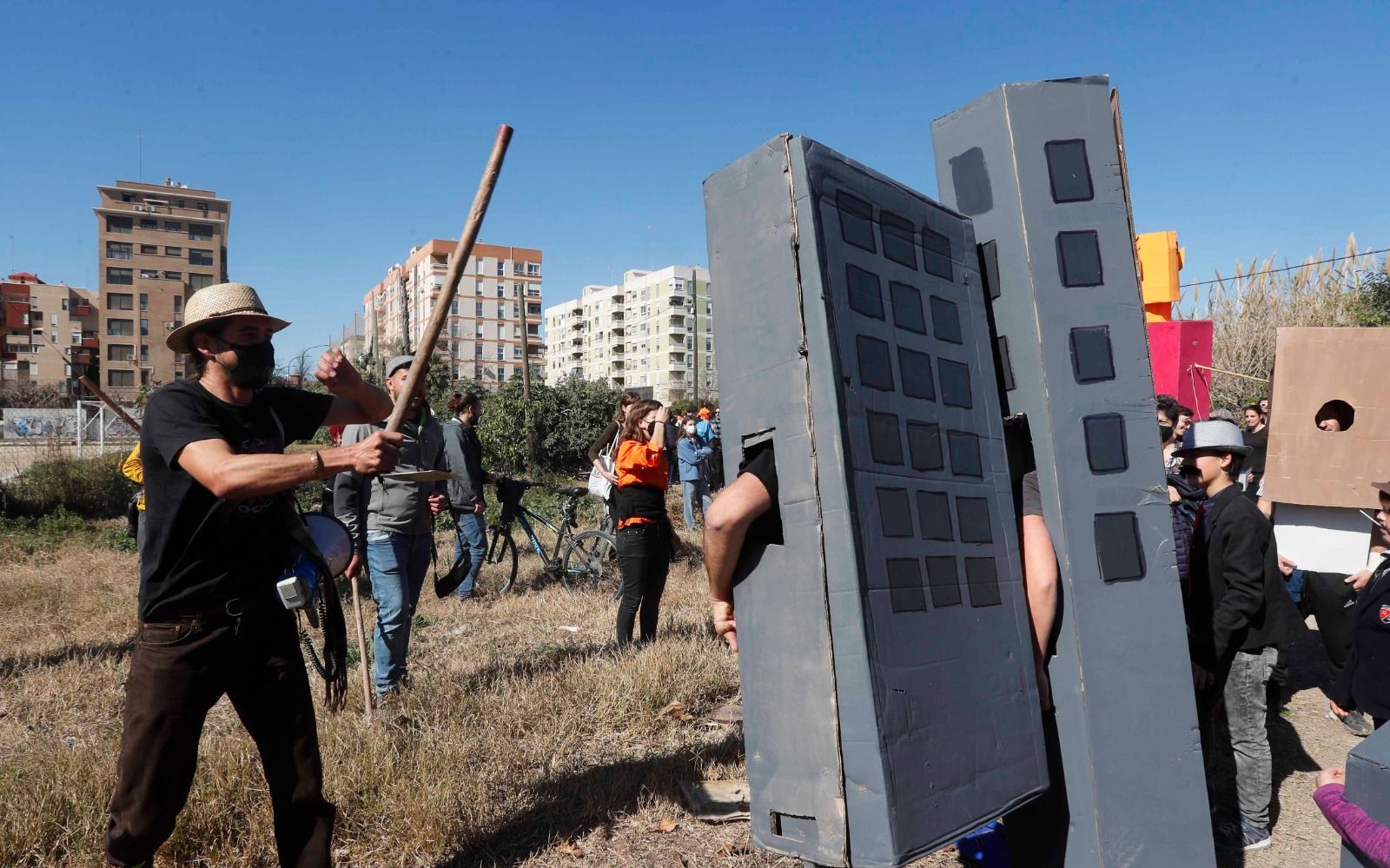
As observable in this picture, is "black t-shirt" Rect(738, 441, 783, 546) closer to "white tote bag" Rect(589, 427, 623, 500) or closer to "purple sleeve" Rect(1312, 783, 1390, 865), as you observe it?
"purple sleeve" Rect(1312, 783, 1390, 865)

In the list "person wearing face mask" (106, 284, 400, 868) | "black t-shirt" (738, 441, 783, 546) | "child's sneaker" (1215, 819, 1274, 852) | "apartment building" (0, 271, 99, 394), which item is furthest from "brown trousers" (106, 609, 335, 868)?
"apartment building" (0, 271, 99, 394)

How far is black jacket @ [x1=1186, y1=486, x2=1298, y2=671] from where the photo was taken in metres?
3.68

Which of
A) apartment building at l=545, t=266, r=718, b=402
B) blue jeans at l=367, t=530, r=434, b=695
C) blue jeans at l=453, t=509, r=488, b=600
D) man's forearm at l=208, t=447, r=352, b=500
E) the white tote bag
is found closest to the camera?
man's forearm at l=208, t=447, r=352, b=500

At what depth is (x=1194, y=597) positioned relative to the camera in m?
3.96

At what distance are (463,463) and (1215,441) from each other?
18.8 ft

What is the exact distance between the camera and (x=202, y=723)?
8.84ft

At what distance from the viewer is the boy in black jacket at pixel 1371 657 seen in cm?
360

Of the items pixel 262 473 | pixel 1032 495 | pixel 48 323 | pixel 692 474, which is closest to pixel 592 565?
pixel 692 474

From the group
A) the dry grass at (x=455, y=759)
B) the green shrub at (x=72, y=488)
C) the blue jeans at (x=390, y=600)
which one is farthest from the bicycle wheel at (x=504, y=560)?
the green shrub at (x=72, y=488)

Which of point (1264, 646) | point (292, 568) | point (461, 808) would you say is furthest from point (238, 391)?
point (1264, 646)

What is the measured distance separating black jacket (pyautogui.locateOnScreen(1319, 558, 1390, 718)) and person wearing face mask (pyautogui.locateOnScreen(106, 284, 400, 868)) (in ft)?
13.1

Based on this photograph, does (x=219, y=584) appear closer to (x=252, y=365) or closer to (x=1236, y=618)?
(x=252, y=365)

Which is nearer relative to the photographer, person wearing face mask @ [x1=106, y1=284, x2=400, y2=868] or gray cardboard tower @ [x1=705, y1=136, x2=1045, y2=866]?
gray cardboard tower @ [x1=705, y1=136, x2=1045, y2=866]

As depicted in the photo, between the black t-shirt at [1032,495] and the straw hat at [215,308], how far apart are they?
8.14 feet
